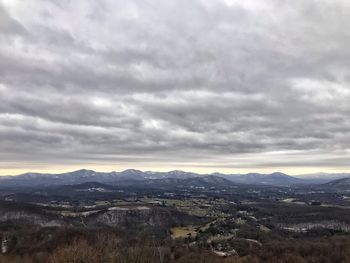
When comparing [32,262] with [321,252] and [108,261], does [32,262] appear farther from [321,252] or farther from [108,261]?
[321,252]

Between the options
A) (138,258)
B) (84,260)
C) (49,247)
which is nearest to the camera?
(84,260)

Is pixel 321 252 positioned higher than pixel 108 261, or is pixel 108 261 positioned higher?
pixel 108 261

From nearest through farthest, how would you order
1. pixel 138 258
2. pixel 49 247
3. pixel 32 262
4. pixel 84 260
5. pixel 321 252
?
pixel 84 260 → pixel 138 258 → pixel 32 262 → pixel 321 252 → pixel 49 247

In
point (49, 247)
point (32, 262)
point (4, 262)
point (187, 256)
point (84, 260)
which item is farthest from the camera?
point (49, 247)

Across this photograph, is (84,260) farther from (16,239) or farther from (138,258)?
(16,239)

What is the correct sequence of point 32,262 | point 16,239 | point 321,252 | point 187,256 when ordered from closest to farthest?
1. point 32,262
2. point 187,256
3. point 321,252
4. point 16,239

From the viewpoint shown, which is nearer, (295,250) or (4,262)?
(4,262)

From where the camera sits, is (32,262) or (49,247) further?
(49,247)

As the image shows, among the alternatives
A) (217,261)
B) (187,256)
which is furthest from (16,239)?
(217,261)

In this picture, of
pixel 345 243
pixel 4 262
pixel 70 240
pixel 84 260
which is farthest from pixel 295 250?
pixel 84 260
